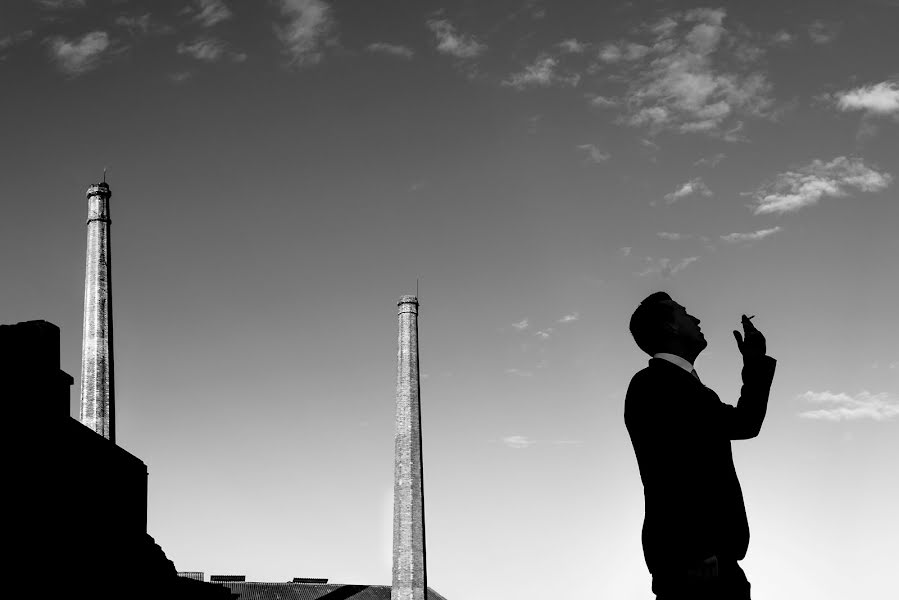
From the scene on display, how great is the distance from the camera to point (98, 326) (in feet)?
73.4

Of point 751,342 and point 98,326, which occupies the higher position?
point 98,326

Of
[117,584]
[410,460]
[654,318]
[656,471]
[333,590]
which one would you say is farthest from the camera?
[333,590]

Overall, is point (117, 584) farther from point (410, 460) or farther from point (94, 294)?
point (410, 460)

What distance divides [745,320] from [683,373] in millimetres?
227

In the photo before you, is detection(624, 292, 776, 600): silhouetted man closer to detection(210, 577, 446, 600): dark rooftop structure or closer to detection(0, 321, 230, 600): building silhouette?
detection(0, 321, 230, 600): building silhouette

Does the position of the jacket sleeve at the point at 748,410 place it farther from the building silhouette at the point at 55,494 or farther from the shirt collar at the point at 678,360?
the building silhouette at the point at 55,494

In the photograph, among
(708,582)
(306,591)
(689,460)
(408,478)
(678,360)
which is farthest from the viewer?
(306,591)

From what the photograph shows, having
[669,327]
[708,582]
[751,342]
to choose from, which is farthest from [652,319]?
[708,582]

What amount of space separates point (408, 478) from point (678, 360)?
24.5 meters

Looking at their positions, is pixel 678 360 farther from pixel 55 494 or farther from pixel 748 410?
pixel 55 494

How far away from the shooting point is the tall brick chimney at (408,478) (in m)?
26.2

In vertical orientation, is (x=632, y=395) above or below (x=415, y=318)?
below

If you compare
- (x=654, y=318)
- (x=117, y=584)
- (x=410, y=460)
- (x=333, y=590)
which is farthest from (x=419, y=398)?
(x=654, y=318)

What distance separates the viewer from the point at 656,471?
269 cm
